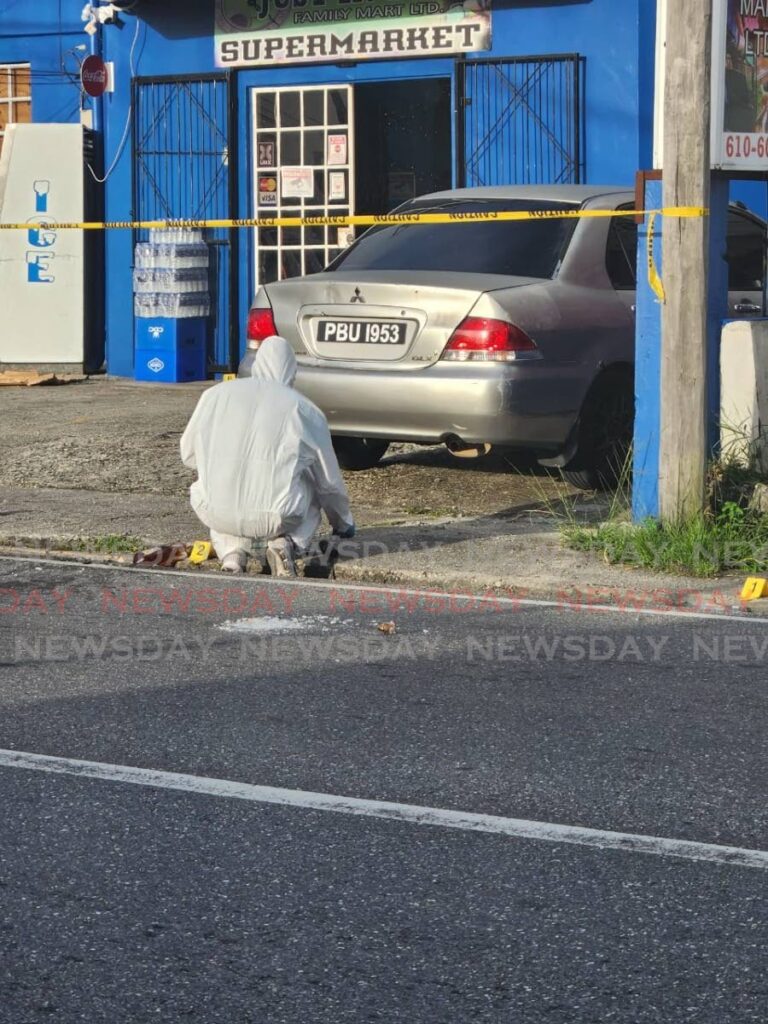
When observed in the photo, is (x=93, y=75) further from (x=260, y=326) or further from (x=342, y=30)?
(x=260, y=326)

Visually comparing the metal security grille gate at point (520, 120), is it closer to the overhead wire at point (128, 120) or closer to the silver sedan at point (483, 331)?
the overhead wire at point (128, 120)

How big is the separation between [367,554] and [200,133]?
31.5 ft

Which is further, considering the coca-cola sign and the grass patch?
the coca-cola sign

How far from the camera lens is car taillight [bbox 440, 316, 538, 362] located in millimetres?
9766

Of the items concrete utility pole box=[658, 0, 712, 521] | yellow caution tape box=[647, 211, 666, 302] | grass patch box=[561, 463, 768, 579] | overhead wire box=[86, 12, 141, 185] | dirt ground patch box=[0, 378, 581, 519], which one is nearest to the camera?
grass patch box=[561, 463, 768, 579]

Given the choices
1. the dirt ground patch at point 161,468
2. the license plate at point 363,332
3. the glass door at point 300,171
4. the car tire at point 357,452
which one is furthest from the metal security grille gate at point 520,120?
the license plate at point 363,332

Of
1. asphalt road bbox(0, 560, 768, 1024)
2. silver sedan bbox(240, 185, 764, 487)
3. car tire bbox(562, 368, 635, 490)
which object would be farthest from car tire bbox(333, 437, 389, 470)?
asphalt road bbox(0, 560, 768, 1024)

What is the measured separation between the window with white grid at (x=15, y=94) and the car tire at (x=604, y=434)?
32.7 feet

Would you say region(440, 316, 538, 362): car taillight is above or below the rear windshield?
below

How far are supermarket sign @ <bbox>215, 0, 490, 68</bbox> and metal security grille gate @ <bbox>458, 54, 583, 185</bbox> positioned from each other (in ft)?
1.15

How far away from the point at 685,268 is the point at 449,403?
1573mm

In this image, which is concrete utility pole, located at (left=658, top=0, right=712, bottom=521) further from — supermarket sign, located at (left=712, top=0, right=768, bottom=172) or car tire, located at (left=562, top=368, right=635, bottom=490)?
car tire, located at (left=562, top=368, right=635, bottom=490)

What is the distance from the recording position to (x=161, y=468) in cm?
1202

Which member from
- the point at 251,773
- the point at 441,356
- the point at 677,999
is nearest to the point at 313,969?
the point at 677,999
